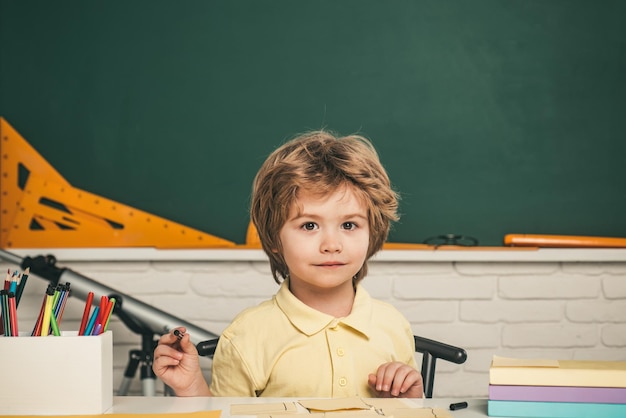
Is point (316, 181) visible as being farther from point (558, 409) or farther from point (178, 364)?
point (558, 409)

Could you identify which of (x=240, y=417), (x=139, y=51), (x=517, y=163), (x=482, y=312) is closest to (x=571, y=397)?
(x=240, y=417)

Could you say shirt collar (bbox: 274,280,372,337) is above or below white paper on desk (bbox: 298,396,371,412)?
above

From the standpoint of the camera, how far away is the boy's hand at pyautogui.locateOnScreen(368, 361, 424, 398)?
40.3 inches

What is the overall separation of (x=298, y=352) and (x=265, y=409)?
26 centimetres

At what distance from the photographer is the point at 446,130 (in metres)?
2.16

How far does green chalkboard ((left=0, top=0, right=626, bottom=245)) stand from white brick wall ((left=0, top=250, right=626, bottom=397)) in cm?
15

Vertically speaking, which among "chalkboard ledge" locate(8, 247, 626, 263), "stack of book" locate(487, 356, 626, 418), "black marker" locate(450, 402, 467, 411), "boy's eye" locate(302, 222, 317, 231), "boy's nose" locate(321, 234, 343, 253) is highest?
"chalkboard ledge" locate(8, 247, 626, 263)

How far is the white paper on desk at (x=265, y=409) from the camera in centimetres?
85

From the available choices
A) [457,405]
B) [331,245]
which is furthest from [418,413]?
[331,245]

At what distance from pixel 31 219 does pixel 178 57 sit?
60 centimetres

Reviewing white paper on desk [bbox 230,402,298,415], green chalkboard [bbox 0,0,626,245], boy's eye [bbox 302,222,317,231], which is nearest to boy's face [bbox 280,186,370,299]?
boy's eye [bbox 302,222,317,231]

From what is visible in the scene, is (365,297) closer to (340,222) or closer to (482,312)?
(340,222)

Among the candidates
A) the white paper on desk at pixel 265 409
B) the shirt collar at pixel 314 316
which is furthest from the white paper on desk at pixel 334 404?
the shirt collar at pixel 314 316

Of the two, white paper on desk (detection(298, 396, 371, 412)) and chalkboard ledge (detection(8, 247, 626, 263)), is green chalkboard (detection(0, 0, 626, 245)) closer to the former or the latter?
chalkboard ledge (detection(8, 247, 626, 263))
